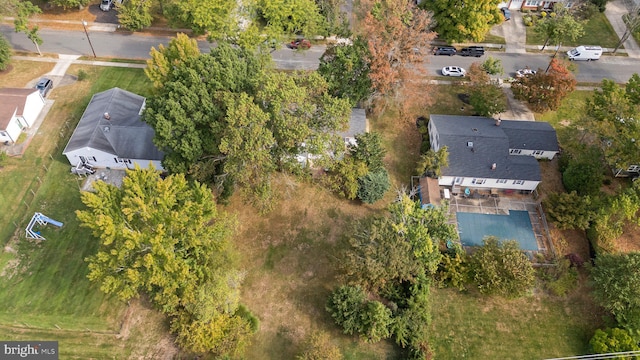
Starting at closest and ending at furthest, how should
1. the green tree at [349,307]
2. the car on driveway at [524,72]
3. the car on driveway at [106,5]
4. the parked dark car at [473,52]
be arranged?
the green tree at [349,307]
the car on driveway at [524,72]
the parked dark car at [473,52]
the car on driveway at [106,5]

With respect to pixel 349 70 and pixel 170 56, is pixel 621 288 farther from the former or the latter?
pixel 170 56

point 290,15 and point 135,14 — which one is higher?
point 290,15

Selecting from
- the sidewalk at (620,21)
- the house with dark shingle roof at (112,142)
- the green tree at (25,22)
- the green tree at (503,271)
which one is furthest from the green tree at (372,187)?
the green tree at (25,22)

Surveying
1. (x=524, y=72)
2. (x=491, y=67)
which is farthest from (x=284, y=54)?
(x=524, y=72)

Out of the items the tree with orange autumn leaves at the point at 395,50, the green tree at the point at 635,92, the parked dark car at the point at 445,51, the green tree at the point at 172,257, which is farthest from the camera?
the parked dark car at the point at 445,51

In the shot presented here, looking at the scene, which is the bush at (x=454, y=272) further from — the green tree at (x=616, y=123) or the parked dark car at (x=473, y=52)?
the parked dark car at (x=473, y=52)

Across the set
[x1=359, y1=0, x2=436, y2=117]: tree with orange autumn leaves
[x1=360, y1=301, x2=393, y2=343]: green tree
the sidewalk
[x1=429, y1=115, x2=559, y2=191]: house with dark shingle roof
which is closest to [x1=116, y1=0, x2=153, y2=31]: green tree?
[x1=359, y1=0, x2=436, y2=117]: tree with orange autumn leaves

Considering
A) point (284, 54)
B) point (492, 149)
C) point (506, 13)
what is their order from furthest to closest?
point (506, 13)
point (284, 54)
point (492, 149)
